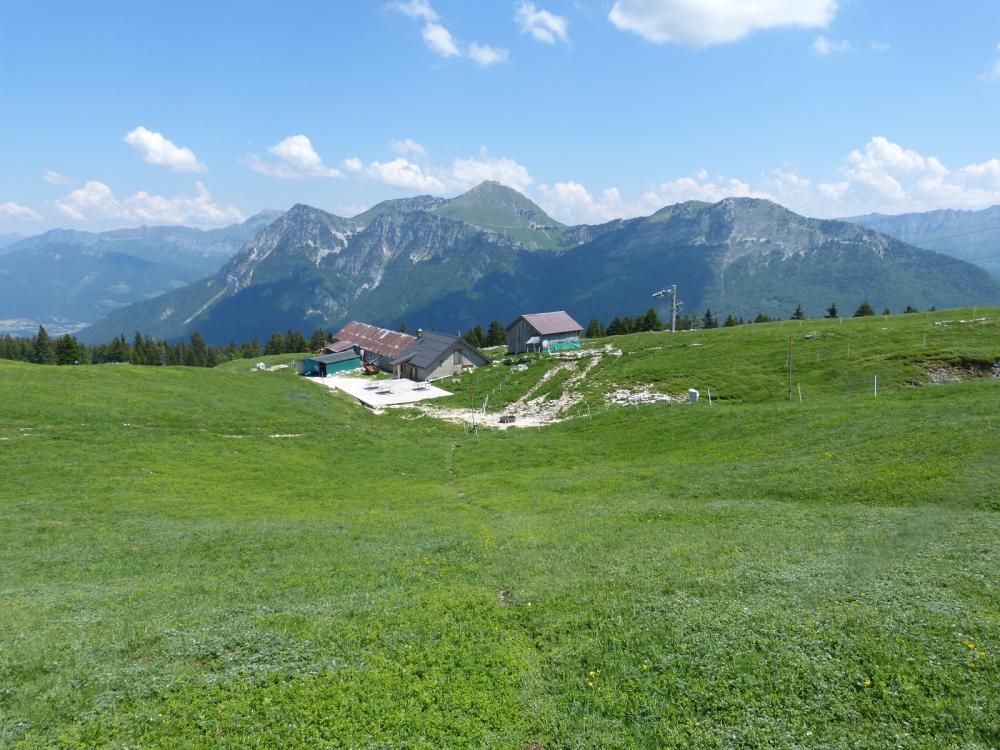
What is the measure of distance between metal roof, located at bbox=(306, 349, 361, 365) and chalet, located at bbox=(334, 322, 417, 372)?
3.82m

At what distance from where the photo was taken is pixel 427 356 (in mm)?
97062

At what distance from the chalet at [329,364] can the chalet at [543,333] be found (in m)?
33.1

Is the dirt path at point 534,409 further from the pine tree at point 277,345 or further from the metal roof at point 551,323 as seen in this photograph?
the pine tree at point 277,345

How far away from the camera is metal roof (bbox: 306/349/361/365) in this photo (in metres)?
104

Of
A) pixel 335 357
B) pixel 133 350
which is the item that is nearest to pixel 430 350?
pixel 335 357

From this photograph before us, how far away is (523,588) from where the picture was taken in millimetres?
19078

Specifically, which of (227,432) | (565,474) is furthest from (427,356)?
(565,474)

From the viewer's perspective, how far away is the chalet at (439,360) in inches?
3745

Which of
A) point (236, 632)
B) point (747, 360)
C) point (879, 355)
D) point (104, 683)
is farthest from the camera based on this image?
point (747, 360)

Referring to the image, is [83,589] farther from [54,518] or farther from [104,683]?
[54,518]

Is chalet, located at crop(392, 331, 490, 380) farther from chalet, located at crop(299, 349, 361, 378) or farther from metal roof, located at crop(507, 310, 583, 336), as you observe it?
metal roof, located at crop(507, 310, 583, 336)

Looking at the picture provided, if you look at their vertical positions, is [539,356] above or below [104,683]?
above

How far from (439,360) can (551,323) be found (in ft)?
84.0

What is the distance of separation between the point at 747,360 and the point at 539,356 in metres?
33.3
